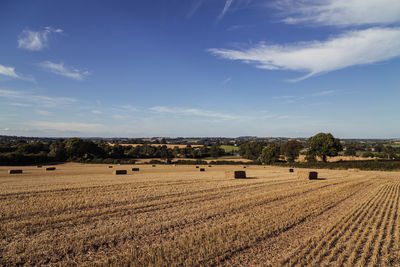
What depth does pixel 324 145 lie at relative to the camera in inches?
2643

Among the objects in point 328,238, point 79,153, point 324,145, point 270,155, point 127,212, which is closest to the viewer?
point 328,238

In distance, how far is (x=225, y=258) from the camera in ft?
23.9

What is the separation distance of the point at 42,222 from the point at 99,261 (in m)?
5.25

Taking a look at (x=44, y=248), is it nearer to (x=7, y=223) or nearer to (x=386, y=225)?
(x=7, y=223)

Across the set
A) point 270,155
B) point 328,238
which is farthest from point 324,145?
point 328,238

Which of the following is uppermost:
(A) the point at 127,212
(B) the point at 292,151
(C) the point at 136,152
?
(B) the point at 292,151

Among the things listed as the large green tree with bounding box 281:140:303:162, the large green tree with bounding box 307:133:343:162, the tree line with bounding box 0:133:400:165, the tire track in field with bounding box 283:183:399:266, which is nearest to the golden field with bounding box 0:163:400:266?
the tire track in field with bounding box 283:183:399:266

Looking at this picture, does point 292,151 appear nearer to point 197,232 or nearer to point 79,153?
point 79,153

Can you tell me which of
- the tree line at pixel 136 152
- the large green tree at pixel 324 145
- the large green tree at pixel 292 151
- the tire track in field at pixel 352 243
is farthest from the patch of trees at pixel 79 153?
the tire track in field at pixel 352 243

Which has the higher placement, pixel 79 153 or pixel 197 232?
pixel 197 232

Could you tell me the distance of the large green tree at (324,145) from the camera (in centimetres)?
6675

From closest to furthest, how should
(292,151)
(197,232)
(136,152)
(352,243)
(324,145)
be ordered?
1. (352,243)
2. (197,232)
3. (324,145)
4. (292,151)
5. (136,152)

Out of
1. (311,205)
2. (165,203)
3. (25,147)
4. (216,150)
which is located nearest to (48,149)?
(25,147)

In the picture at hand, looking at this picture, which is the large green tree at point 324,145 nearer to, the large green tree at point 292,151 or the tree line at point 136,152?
the tree line at point 136,152
